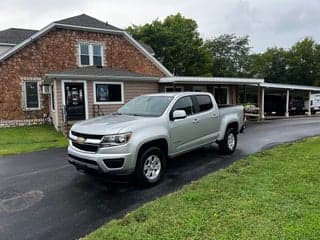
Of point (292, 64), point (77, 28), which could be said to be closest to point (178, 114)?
point (77, 28)

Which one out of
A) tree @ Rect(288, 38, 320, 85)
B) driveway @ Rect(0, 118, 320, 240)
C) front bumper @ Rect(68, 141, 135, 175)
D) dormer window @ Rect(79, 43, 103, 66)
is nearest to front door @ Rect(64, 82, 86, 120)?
dormer window @ Rect(79, 43, 103, 66)

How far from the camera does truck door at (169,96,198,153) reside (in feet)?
20.9

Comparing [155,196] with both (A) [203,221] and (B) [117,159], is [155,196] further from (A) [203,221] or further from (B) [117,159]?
(A) [203,221]

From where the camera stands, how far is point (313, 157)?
745cm

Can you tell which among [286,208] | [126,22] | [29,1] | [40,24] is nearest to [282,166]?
[286,208]

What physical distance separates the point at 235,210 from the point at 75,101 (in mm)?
13831

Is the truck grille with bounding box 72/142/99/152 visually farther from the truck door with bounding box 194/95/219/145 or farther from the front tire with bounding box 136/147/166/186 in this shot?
the truck door with bounding box 194/95/219/145

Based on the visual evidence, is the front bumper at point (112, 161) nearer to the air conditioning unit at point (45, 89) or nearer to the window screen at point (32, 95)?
the air conditioning unit at point (45, 89)

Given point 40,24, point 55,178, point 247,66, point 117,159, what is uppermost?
point 40,24

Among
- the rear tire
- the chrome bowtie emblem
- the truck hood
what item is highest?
the truck hood

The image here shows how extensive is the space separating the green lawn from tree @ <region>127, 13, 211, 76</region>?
25295 millimetres

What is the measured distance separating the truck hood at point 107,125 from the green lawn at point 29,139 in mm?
5524

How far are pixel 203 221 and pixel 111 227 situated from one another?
1229mm

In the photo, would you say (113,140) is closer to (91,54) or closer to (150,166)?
(150,166)
